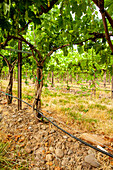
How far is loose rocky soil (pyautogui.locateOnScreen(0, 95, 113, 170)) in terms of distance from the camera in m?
1.80

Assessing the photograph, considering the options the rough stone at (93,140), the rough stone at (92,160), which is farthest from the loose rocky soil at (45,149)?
the rough stone at (93,140)

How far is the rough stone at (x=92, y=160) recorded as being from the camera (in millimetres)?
1788

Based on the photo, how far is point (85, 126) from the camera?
2.96 meters

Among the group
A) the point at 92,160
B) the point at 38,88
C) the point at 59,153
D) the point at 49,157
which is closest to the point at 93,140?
the point at 92,160

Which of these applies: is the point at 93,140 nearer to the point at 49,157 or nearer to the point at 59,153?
the point at 59,153

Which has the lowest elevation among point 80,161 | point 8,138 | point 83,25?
point 80,161

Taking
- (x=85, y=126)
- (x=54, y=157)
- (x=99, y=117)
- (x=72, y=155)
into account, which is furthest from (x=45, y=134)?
(x=99, y=117)

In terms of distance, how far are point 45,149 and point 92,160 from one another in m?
0.84

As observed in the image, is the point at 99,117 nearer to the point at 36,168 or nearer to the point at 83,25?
the point at 36,168

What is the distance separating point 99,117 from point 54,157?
221 centimetres

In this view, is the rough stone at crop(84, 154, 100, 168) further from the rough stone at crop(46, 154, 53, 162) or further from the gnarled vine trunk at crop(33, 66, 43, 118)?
the gnarled vine trunk at crop(33, 66, 43, 118)

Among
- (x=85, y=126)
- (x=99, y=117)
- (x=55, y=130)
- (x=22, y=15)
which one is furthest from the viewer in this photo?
(x=99, y=117)

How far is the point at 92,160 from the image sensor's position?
1.83 m

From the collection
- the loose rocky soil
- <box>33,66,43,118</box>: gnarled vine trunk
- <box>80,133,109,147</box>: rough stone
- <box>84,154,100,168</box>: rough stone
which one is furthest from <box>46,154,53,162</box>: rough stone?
<box>33,66,43,118</box>: gnarled vine trunk
